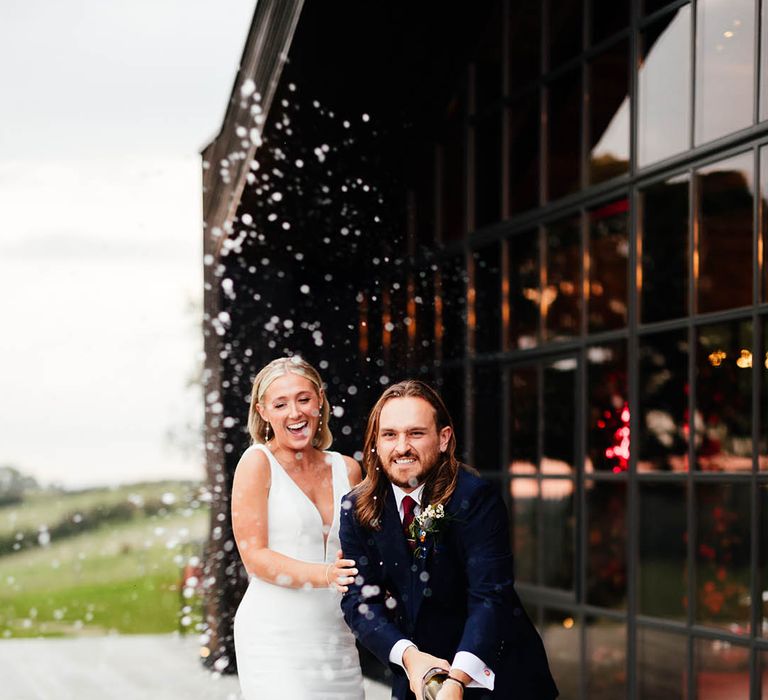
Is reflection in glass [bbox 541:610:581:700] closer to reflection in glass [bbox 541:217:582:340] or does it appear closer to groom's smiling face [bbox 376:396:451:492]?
reflection in glass [bbox 541:217:582:340]

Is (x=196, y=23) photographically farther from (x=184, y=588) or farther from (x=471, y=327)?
(x=184, y=588)

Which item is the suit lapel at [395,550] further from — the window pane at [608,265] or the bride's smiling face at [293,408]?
the window pane at [608,265]

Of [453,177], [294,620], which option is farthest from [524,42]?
[294,620]

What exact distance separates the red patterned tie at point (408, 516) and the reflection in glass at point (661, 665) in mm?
2143

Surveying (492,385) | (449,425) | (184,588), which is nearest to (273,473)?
(449,425)

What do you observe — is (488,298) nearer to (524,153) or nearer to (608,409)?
(524,153)

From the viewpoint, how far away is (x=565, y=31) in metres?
5.43

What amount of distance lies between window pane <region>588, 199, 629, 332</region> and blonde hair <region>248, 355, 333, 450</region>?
2114mm

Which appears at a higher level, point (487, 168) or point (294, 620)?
point (487, 168)

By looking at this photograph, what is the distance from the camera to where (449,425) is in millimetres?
2816

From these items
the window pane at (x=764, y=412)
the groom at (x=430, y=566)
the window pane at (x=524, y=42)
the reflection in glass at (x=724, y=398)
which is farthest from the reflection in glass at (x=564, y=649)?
the window pane at (x=524, y=42)

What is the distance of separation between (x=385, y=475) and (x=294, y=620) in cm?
65

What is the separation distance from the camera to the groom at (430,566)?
2.67 meters

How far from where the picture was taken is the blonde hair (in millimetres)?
3184
